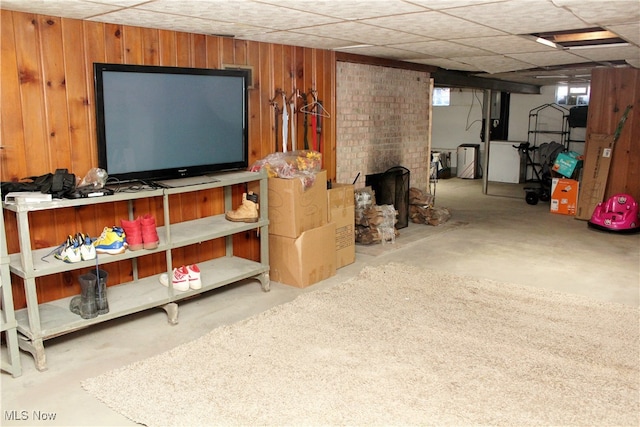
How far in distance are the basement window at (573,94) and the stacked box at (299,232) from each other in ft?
27.2

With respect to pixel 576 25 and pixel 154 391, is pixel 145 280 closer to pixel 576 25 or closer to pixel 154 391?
pixel 154 391

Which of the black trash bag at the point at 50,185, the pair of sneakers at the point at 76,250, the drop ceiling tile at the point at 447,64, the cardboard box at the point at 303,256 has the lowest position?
the cardboard box at the point at 303,256

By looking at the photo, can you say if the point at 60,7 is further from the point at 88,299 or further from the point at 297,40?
the point at 297,40

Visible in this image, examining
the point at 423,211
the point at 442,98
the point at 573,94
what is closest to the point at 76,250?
the point at 423,211

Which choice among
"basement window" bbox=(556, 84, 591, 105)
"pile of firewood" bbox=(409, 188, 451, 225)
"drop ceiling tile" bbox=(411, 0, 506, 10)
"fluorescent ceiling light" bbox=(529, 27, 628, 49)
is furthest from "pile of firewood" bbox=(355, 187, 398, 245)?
"basement window" bbox=(556, 84, 591, 105)

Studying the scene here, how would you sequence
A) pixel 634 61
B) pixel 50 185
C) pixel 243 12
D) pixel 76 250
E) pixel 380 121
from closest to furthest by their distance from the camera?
pixel 50 185, pixel 76 250, pixel 243 12, pixel 634 61, pixel 380 121

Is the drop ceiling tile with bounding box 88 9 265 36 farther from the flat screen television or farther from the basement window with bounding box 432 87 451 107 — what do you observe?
the basement window with bounding box 432 87 451 107

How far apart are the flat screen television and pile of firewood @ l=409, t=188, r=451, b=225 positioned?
3.21 m

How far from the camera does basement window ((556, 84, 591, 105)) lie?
10.8 meters

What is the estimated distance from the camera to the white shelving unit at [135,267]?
3052mm

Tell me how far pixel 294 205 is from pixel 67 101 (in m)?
1.83

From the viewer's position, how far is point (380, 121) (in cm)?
646

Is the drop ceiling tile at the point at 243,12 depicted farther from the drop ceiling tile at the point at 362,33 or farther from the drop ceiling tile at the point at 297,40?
the drop ceiling tile at the point at 297,40

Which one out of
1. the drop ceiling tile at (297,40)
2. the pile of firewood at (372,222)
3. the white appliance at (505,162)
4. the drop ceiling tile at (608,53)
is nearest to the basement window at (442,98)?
the white appliance at (505,162)
